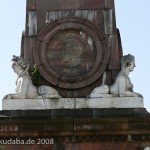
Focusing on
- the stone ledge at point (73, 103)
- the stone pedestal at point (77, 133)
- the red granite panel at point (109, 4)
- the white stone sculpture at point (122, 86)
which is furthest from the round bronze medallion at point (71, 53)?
the stone pedestal at point (77, 133)

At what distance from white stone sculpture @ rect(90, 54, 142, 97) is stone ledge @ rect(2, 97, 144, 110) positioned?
0.60 feet

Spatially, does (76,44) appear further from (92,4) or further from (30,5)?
(30,5)

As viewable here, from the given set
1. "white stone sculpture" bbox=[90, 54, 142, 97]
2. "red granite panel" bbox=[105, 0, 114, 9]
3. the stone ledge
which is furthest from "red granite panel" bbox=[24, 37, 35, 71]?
"red granite panel" bbox=[105, 0, 114, 9]

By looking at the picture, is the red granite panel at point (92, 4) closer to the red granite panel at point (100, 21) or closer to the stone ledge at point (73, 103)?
the red granite panel at point (100, 21)

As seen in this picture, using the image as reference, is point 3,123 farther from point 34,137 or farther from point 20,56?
point 20,56

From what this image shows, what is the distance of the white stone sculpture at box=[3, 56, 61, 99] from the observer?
17.4m

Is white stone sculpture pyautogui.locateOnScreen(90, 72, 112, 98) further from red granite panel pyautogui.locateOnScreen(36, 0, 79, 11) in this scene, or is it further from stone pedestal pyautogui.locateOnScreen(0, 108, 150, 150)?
red granite panel pyautogui.locateOnScreen(36, 0, 79, 11)

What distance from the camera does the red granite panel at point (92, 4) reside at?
1892cm

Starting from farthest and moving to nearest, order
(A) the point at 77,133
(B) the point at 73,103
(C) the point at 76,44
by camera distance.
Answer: (C) the point at 76,44 < (B) the point at 73,103 < (A) the point at 77,133

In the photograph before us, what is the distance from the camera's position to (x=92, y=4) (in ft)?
62.2

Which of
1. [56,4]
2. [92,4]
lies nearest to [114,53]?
[92,4]

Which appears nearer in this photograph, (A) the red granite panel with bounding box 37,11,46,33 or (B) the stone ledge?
(B) the stone ledge

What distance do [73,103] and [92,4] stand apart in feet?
12.7

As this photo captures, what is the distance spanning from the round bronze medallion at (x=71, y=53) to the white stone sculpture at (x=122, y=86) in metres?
0.64
